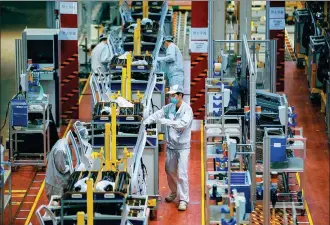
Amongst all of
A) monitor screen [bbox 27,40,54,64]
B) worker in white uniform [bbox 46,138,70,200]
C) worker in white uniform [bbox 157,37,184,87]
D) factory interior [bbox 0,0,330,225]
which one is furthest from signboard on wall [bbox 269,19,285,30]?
worker in white uniform [bbox 46,138,70,200]

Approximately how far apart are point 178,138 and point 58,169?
2199mm

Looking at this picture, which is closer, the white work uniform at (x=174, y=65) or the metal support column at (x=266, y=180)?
the metal support column at (x=266, y=180)

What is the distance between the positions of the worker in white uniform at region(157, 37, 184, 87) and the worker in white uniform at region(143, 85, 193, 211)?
5.33 meters

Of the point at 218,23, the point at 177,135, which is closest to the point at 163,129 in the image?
the point at 218,23

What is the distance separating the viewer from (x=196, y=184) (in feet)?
61.9

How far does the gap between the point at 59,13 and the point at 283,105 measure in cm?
725

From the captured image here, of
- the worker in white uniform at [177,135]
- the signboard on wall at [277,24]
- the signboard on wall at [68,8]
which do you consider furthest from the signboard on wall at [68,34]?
the worker in white uniform at [177,135]

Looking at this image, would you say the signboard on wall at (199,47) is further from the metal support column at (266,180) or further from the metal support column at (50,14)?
the metal support column at (266,180)

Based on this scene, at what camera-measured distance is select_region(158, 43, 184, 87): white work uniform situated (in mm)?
22359

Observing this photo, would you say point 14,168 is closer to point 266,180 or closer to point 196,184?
point 196,184

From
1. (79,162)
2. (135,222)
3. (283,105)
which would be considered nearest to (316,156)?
(283,105)

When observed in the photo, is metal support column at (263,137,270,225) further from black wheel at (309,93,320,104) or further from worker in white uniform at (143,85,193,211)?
black wheel at (309,93,320,104)

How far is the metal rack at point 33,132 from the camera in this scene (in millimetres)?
19234

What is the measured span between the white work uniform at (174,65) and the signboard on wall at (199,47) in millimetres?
458
